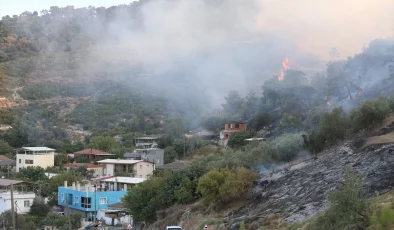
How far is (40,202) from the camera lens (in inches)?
1673

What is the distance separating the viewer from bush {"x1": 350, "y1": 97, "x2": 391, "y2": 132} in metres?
33.2

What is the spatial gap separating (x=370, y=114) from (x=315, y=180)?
805 centimetres

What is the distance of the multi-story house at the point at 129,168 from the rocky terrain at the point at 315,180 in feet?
79.4

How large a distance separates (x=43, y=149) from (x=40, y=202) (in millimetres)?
18848

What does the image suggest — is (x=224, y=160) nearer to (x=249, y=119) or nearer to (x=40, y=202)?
(x=40, y=202)

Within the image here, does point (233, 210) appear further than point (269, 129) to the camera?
No

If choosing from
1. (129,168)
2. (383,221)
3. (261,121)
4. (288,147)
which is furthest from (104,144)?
(383,221)

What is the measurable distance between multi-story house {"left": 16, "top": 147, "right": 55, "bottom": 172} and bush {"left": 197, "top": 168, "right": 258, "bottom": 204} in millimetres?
32253

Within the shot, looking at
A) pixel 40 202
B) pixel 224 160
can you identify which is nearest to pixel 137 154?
pixel 40 202

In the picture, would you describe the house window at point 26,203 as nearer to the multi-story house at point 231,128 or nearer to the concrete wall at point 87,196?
the concrete wall at point 87,196

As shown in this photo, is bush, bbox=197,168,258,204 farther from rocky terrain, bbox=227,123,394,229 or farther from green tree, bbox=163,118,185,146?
green tree, bbox=163,118,185,146

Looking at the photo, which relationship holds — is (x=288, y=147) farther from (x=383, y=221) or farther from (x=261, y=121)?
(x=261, y=121)

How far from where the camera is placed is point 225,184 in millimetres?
29266

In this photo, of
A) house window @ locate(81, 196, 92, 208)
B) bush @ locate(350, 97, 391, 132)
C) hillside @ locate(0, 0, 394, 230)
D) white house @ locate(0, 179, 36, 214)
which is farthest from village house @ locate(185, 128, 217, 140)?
bush @ locate(350, 97, 391, 132)
